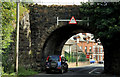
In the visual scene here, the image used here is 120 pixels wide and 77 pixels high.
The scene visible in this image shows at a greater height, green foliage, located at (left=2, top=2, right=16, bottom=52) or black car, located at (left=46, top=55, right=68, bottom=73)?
green foliage, located at (left=2, top=2, right=16, bottom=52)

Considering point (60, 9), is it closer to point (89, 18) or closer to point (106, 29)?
point (89, 18)

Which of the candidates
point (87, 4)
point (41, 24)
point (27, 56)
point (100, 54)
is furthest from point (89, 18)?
point (100, 54)

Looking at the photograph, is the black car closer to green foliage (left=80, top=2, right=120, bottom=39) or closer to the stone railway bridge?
the stone railway bridge

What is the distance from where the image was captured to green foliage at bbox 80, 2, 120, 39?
15320 mm

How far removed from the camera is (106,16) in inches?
657

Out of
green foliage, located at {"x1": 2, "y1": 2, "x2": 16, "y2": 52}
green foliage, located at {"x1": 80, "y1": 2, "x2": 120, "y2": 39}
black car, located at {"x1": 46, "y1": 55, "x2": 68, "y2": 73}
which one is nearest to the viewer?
Answer: green foliage, located at {"x1": 2, "y1": 2, "x2": 16, "y2": 52}

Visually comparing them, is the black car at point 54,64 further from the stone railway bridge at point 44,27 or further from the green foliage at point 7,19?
the green foliage at point 7,19

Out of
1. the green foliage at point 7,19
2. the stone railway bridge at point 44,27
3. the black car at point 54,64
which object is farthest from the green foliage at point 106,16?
the green foliage at point 7,19

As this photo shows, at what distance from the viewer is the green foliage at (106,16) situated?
15.3 metres

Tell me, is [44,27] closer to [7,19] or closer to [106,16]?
[106,16]

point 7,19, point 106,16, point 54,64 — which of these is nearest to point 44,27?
point 54,64

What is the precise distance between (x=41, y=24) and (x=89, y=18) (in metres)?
5.12

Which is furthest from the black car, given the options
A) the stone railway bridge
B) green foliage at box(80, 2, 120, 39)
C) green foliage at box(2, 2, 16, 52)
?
green foliage at box(2, 2, 16, 52)

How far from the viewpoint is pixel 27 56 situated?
19.0m
